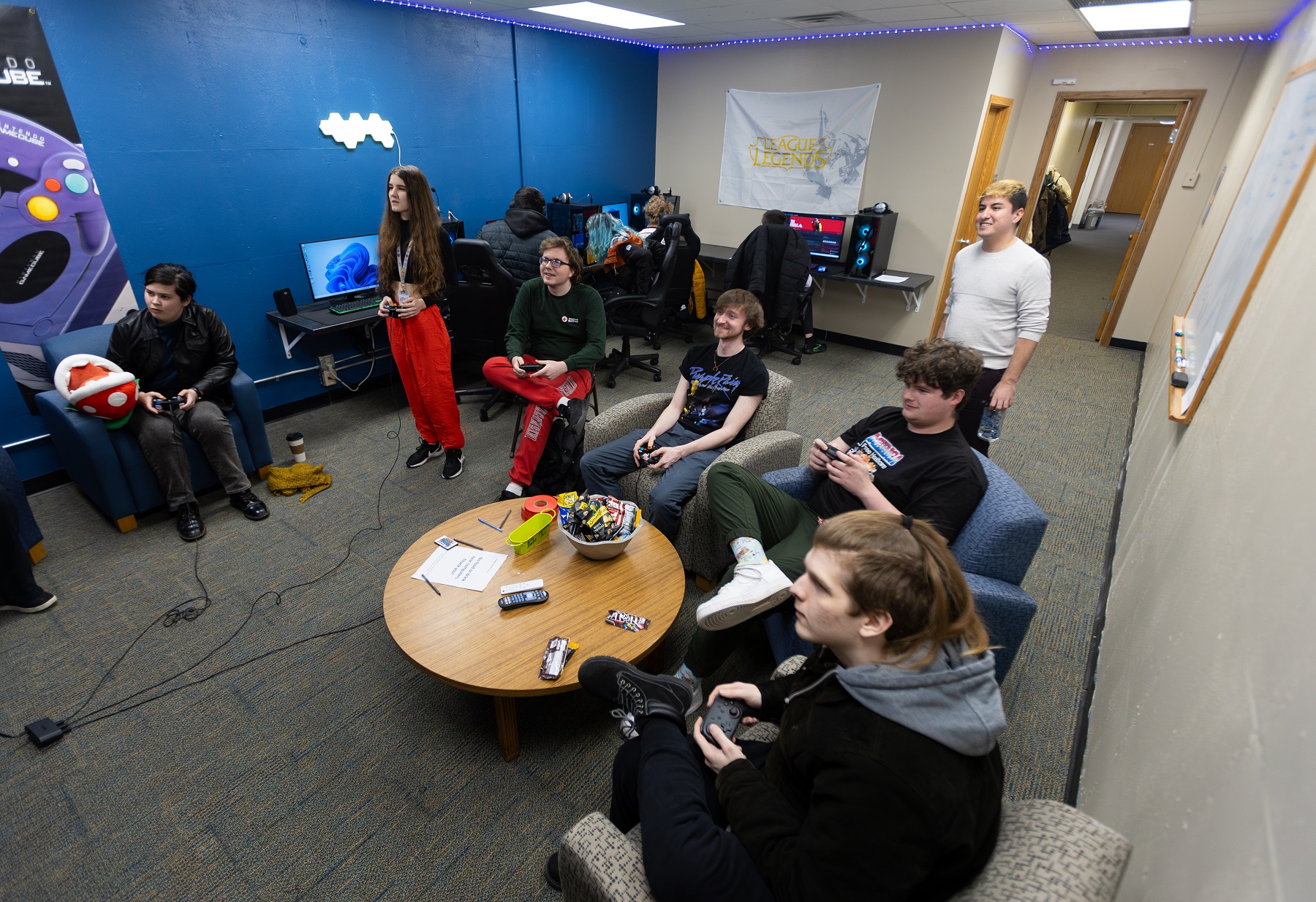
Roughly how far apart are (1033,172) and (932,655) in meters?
5.95

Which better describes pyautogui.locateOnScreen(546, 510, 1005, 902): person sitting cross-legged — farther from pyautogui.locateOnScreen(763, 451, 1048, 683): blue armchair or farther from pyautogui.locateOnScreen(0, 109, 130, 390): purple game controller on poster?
pyautogui.locateOnScreen(0, 109, 130, 390): purple game controller on poster

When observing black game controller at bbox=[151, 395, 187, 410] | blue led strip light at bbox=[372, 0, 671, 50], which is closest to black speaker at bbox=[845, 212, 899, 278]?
blue led strip light at bbox=[372, 0, 671, 50]

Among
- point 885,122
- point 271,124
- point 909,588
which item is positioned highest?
point 885,122

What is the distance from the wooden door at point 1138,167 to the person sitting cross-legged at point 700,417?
14118 mm

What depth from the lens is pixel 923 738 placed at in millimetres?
892

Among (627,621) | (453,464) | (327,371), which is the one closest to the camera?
(627,621)

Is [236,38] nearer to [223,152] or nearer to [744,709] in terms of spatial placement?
[223,152]

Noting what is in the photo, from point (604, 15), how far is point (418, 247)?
240 centimetres

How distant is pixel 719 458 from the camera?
91.4 inches

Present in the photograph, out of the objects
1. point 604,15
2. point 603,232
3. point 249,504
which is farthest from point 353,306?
point 604,15

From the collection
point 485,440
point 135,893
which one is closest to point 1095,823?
point 135,893

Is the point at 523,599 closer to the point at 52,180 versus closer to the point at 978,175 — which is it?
the point at 52,180

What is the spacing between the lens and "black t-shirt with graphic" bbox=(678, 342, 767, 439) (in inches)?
100

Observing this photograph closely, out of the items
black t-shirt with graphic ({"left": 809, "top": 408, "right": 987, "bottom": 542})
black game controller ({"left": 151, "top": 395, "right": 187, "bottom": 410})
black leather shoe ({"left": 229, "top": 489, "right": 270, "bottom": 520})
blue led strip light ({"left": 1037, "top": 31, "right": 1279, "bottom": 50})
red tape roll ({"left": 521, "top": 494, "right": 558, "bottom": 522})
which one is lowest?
black leather shoe ({"left": 229, "top": 489, "right": 270, "bottom": 520})
